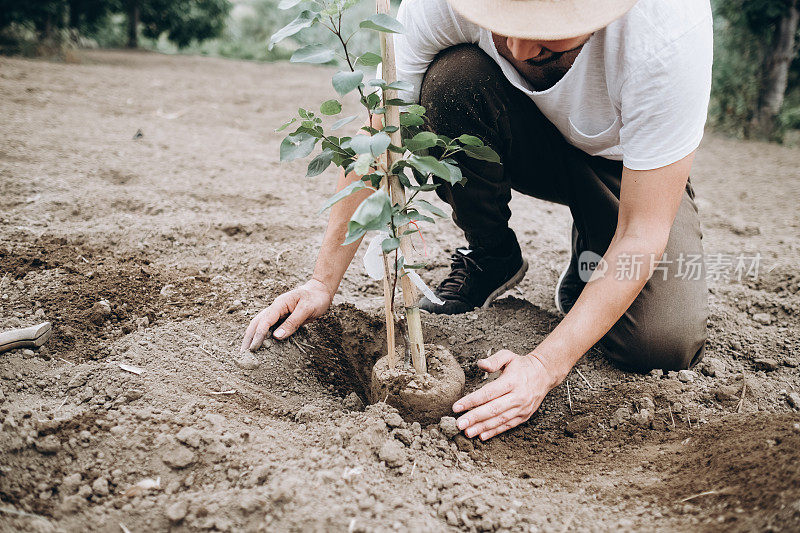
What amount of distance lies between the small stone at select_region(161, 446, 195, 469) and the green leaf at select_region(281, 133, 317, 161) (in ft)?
2.23

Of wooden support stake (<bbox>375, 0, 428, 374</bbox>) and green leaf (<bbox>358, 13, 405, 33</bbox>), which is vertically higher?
green leaf (<bbox>358, 13, 405, 33</bbox>)

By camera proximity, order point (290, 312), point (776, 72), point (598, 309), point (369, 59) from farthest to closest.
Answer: point (776, 72), point (290, 312), point (598, 309), point (369, 59)

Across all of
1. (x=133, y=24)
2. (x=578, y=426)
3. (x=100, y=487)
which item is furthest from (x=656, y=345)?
(x=133, y=24)

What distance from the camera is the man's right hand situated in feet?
5.58

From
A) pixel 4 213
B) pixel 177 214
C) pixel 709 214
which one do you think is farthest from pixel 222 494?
pixel 709 214

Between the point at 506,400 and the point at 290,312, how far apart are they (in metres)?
0.71

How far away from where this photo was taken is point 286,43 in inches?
421

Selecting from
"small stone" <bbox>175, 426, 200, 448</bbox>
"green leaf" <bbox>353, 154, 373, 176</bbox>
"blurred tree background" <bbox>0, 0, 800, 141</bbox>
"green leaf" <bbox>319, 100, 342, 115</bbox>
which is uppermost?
"blurred tree background" <bbox>0, 0, 800, 141</bbox>

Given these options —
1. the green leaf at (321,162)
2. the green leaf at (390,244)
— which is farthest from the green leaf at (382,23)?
the green leaf at (390,244)

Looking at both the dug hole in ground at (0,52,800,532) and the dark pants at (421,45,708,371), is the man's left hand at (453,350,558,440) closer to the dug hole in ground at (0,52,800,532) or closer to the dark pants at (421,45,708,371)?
the dug hole in ground at (0,52,800,532)

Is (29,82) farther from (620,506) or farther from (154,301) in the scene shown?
(620,506)

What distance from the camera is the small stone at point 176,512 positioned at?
3.73ft

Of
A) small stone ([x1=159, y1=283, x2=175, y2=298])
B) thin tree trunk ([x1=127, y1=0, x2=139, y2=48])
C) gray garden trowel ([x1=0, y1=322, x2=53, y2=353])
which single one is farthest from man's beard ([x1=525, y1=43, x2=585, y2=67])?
thin tree trunk ([x1=127, y1=0, x2=139, y2=48])

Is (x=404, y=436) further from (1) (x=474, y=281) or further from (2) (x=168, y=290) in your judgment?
(2) (x=168, y=290)
